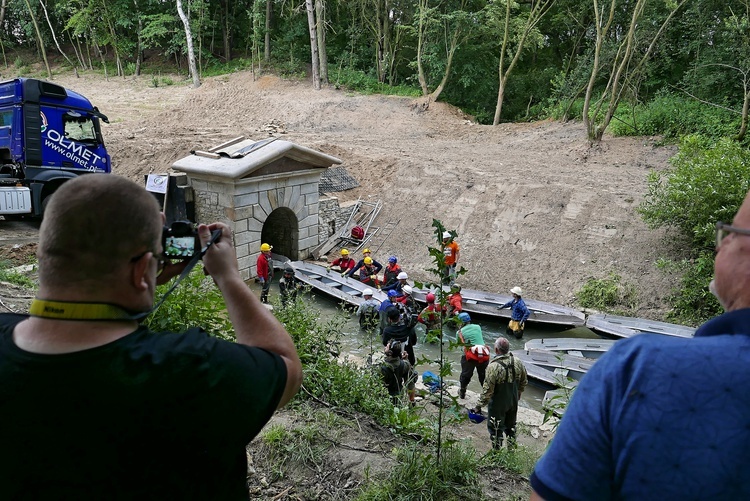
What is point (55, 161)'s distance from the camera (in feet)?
43.9

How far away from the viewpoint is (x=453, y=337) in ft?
36.3

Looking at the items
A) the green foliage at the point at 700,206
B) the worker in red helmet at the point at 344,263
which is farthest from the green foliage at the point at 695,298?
the worker in red helmet at the point at 344,263

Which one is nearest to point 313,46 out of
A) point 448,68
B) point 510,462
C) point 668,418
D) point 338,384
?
point 448,68

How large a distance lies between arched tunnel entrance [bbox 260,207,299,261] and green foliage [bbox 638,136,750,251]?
8302mm

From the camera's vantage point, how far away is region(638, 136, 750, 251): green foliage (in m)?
11.6

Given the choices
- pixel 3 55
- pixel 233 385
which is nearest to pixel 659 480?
pixel 233 385

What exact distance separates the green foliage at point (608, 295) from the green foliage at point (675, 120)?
7.80 metres

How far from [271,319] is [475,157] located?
60.5 ft

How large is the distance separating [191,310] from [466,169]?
14076 millimetres

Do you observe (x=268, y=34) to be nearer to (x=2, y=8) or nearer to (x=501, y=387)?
(x=2, y=8)

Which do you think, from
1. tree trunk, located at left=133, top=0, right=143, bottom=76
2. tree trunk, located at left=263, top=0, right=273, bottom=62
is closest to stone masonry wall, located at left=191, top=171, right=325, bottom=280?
tree trunk, located at left=263, top=0, right=273, bottom=62

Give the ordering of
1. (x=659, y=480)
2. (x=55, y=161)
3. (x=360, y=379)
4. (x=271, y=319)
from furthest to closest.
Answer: (x=55, y=161), (x=360, y=379), (x=271, y=319), (x=659, y=480)

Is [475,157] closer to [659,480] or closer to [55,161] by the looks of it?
[55,161]

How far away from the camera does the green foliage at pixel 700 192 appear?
1160cm
